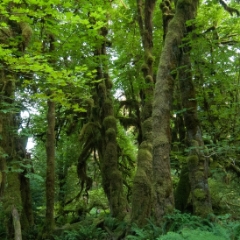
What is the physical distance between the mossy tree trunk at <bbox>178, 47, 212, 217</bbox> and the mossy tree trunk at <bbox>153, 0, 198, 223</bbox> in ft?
1.09

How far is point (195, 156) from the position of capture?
6387mm

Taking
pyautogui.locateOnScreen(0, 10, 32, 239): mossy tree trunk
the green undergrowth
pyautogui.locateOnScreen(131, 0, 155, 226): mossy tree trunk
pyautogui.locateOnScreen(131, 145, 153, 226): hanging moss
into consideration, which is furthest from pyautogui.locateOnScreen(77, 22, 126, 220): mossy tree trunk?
pyautogui.locateOnScreen(0, 10, 32, 239): mossy tree trunk

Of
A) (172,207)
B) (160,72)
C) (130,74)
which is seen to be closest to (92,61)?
(130,74)

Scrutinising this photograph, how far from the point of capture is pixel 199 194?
619cm

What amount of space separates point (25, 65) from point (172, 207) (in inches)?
144

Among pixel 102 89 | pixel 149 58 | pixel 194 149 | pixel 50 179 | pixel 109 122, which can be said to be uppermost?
pixel 149 58

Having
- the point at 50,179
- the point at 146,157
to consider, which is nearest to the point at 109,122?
the point at 146,157

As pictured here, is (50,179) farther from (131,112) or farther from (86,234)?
(131,112)

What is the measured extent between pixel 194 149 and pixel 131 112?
6.73 metres

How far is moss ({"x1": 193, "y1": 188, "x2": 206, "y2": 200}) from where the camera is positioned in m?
6.17

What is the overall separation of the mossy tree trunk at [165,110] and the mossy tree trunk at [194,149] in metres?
0.33

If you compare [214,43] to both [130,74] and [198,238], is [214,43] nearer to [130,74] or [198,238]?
[198,238]

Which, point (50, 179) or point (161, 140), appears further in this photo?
point (50, 179)

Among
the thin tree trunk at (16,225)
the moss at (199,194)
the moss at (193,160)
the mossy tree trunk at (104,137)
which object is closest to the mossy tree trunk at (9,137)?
the thin tree trunk at (16,225)
